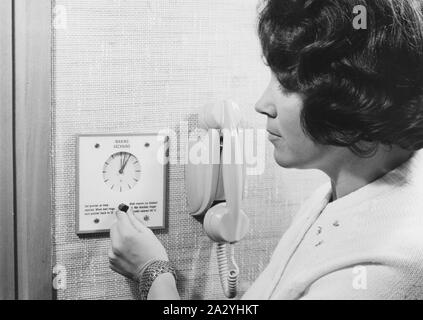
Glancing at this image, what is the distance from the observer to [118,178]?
2.73 ft

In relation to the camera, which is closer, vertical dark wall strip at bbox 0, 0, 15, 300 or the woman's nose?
vertical dark wall strip at bbox 0, 0, 15, 300

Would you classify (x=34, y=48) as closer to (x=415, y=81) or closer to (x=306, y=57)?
(x=306, y=57)

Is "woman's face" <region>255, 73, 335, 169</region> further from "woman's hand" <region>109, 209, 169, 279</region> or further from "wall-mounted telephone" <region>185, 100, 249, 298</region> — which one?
"woman's hand" <region>109, 209, 169, 279</region>

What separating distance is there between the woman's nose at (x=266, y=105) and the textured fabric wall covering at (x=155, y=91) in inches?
0.5

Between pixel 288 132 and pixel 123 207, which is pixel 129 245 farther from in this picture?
pixel 288 132

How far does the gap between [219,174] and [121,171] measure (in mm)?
151

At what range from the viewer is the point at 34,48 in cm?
76

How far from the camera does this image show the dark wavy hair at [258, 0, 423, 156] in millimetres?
792

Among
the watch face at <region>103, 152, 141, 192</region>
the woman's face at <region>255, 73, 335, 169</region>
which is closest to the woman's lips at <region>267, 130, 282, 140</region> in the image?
the woman's face at <region>255, 73, 335, 169</region>

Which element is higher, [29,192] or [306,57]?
[306,57]

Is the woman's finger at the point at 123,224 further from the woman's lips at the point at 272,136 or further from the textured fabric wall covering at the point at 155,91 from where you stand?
the woman's lips at the point at 272,136

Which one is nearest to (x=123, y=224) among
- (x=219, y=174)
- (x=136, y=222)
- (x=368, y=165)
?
(x=136, y=222)
